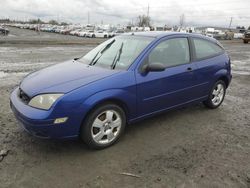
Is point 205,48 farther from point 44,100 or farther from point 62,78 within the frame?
point 44,100

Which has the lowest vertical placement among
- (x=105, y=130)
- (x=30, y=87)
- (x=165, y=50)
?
(x=105, y=130)

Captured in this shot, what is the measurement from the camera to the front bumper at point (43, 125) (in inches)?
126

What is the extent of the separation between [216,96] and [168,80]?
6.09 ft

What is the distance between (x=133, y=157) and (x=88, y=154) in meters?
0.64

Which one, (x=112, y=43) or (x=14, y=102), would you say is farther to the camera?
(x=112, y=43)

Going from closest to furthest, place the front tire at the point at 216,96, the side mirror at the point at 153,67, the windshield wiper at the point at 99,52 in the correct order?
A: the side mirror at the point at 153,67
the windshield wiper at the point at 99,52
the front tire at the point at 216,96

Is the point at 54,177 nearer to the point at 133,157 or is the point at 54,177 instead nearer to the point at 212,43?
the point at 133,157

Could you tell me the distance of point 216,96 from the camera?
18.3 feet

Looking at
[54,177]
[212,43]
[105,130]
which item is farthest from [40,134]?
[212,43]

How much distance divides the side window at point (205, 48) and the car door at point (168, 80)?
279 mm

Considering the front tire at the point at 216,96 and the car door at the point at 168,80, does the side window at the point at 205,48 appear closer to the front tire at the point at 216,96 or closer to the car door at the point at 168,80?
the car door at the point at 168,80

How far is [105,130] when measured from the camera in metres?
3.72

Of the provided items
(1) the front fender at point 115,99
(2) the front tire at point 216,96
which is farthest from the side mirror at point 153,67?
(2) the front tire at point 216,96

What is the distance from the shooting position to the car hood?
3.44 meters
